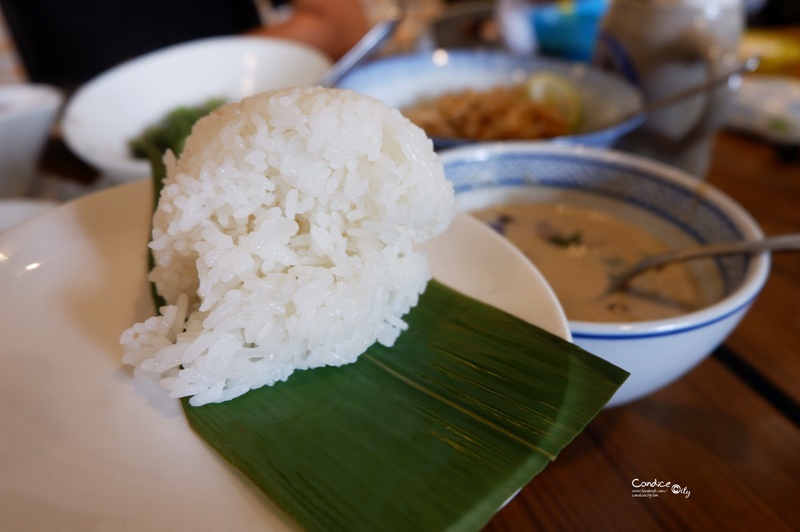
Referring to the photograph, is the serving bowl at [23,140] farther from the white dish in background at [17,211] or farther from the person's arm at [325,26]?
the person's arm at [325,26]

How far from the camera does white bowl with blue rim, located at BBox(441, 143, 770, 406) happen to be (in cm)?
93

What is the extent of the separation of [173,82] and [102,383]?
185 centimetres

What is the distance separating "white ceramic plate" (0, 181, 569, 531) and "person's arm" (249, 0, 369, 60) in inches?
91.7

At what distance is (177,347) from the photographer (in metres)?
0.75

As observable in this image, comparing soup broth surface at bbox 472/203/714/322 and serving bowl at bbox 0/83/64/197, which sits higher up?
serving bowl at bbox 0/83/64/197

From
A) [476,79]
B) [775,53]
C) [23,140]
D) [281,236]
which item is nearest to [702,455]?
[281,236]

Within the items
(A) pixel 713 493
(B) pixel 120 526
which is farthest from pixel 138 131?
(A) pixel 713 493

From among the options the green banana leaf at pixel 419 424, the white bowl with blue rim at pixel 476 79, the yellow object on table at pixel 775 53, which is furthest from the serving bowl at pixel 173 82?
the yellow object on table at pixel 775 53

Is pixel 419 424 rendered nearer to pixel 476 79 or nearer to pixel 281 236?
pixel 281 236

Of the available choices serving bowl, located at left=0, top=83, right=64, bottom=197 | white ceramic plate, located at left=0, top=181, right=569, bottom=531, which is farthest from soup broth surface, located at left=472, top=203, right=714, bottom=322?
serving bowl, located at left=0, top=83, right=64, bottom=197

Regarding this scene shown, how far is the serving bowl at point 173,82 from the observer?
1878mm

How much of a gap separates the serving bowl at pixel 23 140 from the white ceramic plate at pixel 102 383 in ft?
3.08

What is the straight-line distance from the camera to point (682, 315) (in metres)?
1.10

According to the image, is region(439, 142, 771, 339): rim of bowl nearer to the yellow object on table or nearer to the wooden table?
the wooden table
